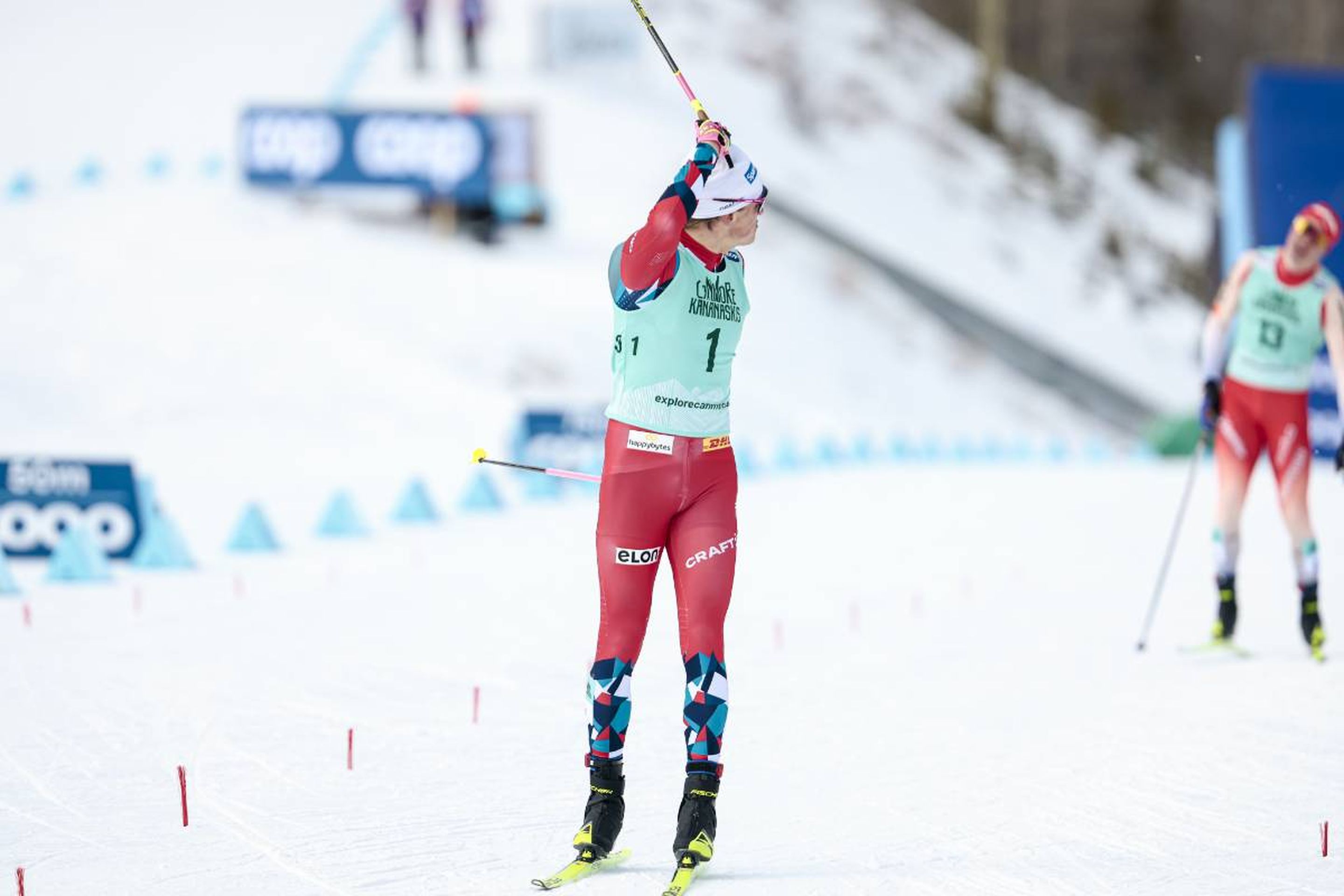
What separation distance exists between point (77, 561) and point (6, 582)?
0.61 meters

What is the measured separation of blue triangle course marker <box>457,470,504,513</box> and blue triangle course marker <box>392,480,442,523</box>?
955 mm

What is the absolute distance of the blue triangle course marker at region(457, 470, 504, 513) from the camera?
17062 millimetres

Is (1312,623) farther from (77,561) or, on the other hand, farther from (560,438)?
(560,438)

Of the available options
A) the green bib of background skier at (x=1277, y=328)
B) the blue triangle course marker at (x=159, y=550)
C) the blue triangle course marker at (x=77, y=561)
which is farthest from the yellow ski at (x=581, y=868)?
the blue triangle course marker at (x=159, y=550)

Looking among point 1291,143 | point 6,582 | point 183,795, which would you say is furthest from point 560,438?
point 183,795

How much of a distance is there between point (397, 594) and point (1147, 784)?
6338 mm

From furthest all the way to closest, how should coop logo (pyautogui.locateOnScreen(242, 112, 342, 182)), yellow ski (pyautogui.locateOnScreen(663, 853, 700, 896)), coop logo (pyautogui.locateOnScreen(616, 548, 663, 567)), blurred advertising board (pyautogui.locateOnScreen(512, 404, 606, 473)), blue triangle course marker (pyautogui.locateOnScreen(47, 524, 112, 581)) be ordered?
coop logo (pyautogui.locateOnScreen(242, 112, 342, 182)), blurred advertising board (pyautogui.locateOnScreen(512, 404, 606, 473)), blue triangle course marker (pyautogui.locateOnScreen(47, 524, 112, 581)), coop logo (pyautogui.locateOnScreen(616, 548, 663, 567)), yellow ski (pyautogui.locateOnScreen(663, 853, 700, 896))

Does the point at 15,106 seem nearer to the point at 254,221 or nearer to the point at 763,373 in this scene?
the point at 254,221

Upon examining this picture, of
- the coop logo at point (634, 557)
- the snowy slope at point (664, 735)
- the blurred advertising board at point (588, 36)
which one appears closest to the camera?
the snowy slope at point (664, 735)

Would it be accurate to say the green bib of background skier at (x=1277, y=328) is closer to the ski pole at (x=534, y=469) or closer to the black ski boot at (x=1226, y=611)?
the black ski boot at (x=1226, y=611)

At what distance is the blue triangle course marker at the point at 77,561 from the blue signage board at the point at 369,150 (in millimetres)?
18751

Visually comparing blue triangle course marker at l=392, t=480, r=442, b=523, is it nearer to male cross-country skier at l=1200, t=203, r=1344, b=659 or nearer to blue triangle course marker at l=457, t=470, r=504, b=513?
blue triangle course marker at l=457, t=470, r=504, b=513

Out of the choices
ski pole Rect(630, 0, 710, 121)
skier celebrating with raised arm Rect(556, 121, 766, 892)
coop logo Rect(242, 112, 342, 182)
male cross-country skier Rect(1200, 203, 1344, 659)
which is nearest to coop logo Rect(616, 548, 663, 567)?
skier celebrating with raised arm Rect(556, 121, 766, 892)

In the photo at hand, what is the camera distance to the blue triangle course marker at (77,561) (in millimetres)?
11602
